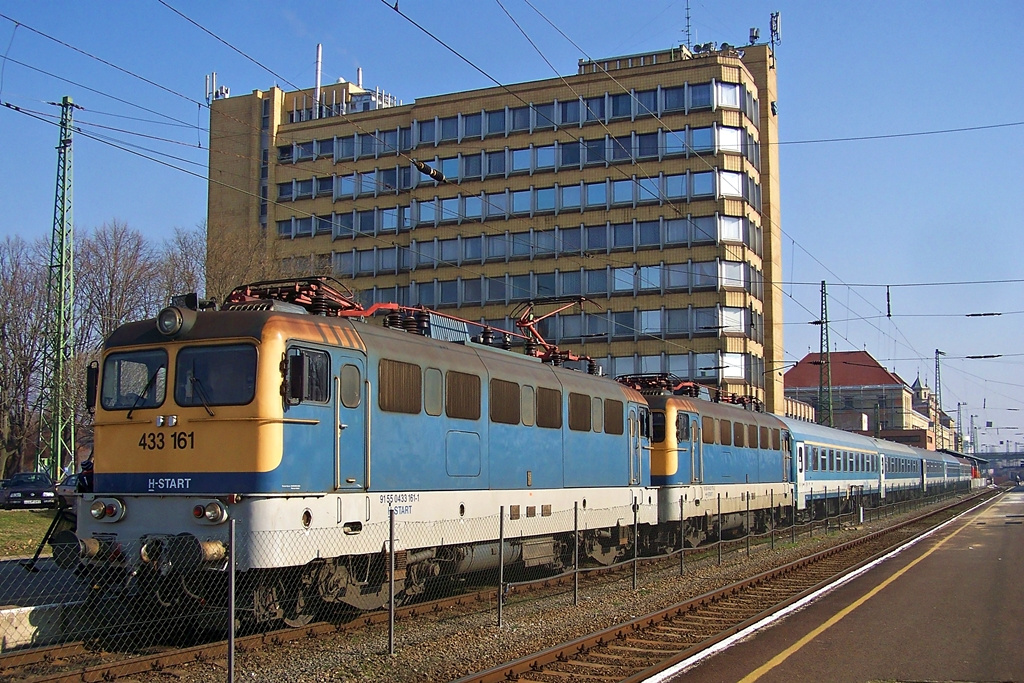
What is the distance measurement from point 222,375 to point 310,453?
140 cm

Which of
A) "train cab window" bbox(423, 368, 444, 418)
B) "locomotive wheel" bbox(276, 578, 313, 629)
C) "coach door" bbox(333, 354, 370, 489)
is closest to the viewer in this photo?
"locomotive wheel" bbox(276, 578, 313, 629)

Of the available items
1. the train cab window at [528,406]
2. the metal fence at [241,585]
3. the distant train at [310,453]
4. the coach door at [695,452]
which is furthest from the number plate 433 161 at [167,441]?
the coach door at [695,452]

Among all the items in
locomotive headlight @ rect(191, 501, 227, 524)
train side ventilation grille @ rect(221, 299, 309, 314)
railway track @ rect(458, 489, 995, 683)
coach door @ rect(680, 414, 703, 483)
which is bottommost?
railway track @ rect(458, 489, 995, 683)

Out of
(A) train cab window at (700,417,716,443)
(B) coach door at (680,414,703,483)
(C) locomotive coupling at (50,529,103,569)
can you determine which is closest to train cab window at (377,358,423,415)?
(C) locomotive coupling at (50,529,103,569)

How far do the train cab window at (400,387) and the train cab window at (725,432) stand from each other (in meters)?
14.8

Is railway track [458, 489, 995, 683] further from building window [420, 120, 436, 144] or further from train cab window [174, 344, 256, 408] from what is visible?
building window [420, 120, 436, 144]

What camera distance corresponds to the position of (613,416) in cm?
2120

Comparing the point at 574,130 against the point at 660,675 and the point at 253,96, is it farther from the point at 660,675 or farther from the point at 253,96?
the point at 660,675

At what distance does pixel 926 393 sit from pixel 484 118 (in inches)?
3691

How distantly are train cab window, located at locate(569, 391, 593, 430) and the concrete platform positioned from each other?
5.36m

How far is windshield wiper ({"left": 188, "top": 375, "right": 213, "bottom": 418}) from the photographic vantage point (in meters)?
12.2

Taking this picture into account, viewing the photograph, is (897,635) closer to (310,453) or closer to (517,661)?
(517,661)

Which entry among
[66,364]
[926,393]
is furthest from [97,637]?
[926,393]

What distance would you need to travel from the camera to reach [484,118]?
64625 mm
